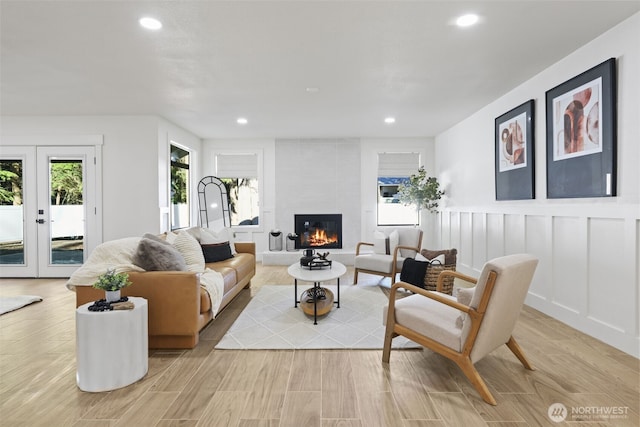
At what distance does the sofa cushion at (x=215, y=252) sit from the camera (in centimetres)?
412

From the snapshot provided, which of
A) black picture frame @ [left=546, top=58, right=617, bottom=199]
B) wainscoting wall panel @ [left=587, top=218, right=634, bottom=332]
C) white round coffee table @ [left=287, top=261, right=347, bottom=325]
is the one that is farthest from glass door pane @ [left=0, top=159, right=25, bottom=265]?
wainscoting wall panel @ [left=587, top=218, right=634, bottom=332]

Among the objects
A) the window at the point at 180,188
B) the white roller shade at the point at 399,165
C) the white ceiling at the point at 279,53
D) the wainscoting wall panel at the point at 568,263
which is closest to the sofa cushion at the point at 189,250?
the white ceiling at the point at 279,53

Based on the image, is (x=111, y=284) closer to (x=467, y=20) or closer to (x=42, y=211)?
(x=467, y=20)

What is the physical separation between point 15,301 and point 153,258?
2.65 meters

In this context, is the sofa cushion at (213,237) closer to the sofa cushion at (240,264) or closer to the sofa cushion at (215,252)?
the sofa cushion at (215,252)

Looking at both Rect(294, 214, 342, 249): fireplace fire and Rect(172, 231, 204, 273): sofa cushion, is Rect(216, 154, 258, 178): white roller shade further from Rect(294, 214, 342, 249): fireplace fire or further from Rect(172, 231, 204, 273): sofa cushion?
Rect(172, 231, 204, 273): sofa cushion

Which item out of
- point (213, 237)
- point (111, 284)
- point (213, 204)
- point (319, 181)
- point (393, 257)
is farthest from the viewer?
point (319, 181)

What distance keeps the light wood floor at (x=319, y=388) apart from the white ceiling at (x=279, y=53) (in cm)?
262

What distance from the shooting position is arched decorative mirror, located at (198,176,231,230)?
647cm

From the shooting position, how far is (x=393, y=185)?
7.08 metres

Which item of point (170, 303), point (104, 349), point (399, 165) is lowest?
point (104, 349)

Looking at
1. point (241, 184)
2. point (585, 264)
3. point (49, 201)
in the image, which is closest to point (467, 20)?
point (585, 264)

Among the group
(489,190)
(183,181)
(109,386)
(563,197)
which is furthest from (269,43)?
(183,181)

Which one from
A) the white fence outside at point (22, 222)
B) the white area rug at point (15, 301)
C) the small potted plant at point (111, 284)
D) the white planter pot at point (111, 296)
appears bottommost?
the white area rug at point (15, 301)
